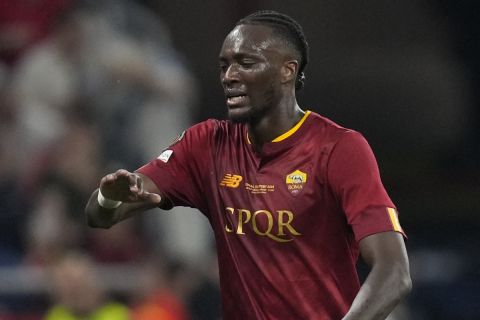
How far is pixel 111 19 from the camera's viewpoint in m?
7.82

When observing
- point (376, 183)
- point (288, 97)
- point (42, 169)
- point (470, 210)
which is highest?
point (288, 97)

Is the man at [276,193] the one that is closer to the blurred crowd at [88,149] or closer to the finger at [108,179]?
the finger at [108,179]

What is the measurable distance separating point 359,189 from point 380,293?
1.27 ft

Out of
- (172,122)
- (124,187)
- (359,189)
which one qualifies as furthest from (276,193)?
(172,122)

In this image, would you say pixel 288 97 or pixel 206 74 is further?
pixel 206 74

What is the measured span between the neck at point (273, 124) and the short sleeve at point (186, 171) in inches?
8.2

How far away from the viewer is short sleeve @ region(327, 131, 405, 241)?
3670 mm

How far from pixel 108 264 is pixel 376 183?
3.79 m

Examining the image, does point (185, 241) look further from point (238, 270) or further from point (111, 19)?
point (238, 270)

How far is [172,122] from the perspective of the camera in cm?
780

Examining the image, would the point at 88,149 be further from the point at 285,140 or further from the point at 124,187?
the point at 124,187

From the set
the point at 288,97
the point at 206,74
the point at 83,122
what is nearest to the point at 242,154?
the point at 288,97

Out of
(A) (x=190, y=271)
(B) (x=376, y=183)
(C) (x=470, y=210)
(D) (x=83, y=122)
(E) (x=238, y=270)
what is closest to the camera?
(B) (x=376, y=183)

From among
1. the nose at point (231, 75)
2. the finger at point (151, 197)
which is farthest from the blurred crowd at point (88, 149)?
the nose at point (231, 75)
